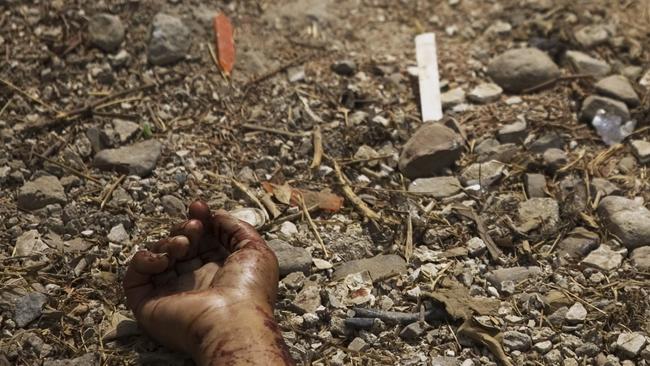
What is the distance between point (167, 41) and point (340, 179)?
105 cm

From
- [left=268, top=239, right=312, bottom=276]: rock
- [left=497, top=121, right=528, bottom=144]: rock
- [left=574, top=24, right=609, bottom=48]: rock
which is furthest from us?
[left=574, top=24, right=609, bottom=48]: rock

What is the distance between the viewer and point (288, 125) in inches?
144

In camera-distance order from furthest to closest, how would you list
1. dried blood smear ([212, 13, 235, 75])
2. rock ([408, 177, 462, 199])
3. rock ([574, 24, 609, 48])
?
rock ([574, 24, 609, 48]), dried blood smear ([212, 13, 235, 75]), rock ([408, 177, 462, 199])

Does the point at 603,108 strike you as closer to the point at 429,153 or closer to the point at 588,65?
the point at 588,65

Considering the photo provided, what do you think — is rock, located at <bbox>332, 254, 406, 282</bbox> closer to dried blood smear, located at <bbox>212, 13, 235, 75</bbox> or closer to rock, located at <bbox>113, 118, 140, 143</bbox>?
rock, located at <bbox>113, 118, 140, 143</bbox>

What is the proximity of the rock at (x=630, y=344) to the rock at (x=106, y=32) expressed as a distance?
7.78 feet

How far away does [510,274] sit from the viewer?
121 inches

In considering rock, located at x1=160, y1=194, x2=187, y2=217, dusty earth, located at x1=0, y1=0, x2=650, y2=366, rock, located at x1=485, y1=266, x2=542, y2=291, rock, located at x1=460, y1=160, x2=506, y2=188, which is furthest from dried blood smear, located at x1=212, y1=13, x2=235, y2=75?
rock, located at x1=485, y1=266, x2=542, y2=291

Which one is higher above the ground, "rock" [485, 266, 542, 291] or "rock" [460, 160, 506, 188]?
"rock" [460, 160, 506, 188]

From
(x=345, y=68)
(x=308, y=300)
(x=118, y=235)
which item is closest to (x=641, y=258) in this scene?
(x=308, y=300)

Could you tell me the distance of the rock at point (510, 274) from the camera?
305cm

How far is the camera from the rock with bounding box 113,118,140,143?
3545 millimetres

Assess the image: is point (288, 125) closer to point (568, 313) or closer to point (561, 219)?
point (561, 219)

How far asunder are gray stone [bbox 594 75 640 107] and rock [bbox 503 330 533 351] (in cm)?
143
